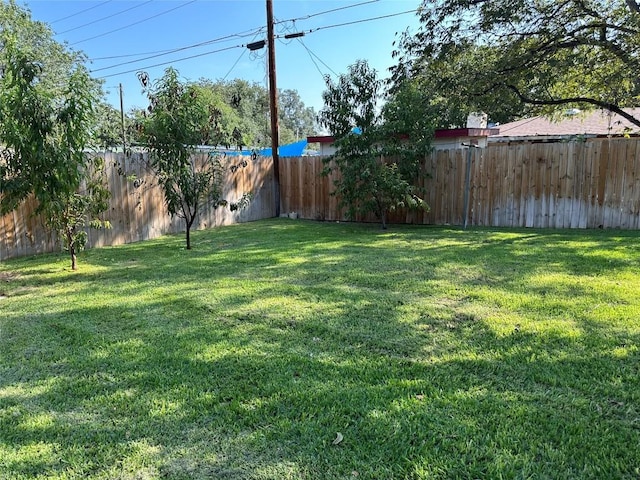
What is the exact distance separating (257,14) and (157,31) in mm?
8911

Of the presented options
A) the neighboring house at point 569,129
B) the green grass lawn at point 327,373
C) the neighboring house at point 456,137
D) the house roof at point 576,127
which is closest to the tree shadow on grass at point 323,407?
the green grass lawn at point 327,373

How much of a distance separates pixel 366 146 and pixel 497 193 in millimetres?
2855

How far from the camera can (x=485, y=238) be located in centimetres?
740

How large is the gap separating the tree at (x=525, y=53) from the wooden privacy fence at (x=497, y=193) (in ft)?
3.67

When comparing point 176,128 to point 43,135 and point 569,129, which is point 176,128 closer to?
point 43,135

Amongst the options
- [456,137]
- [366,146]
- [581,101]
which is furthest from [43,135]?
[581,101]

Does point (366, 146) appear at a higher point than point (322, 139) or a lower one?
lower

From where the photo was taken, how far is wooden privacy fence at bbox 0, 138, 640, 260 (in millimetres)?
7887

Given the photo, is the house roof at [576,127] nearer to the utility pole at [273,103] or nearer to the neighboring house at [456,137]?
the neighboring house at [456,137]

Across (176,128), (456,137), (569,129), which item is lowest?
(176,128)

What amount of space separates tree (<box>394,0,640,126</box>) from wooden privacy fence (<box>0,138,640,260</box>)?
1.12 m

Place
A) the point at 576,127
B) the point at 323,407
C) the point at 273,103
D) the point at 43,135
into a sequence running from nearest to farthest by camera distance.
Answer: the point at 323,407, the point at 43,135, the point at 273,103, the point at 576,127

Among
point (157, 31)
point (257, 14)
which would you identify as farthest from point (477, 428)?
point (157, 31)

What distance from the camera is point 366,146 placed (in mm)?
8703
